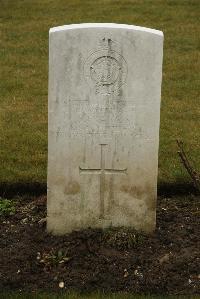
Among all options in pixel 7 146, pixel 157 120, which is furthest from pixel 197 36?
pixel 157 120

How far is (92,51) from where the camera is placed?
4988 millimetres

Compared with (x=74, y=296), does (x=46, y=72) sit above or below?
above

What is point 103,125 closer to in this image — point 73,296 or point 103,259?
point 103,259

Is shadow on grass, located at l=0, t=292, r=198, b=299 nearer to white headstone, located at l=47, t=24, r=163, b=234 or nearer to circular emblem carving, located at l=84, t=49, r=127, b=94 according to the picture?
white headstone, located at l=47, t=24, r=163, b=234

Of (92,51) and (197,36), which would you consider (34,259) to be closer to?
(92,51)

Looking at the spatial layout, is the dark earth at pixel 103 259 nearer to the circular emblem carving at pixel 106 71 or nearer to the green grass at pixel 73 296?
the green grass at pixel 73 296

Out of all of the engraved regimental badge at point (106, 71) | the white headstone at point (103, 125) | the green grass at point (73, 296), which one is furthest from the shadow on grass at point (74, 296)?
the engraved regimental badge at point (106, 71)

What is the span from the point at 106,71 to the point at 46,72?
16.8 ft

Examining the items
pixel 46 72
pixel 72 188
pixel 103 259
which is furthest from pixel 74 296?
pixel 46 72

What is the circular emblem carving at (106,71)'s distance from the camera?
5023 millimetres

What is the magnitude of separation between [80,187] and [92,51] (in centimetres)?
106

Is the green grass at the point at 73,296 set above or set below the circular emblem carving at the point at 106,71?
below

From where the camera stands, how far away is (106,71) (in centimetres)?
505

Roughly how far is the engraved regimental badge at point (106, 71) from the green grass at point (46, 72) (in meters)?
1.61
